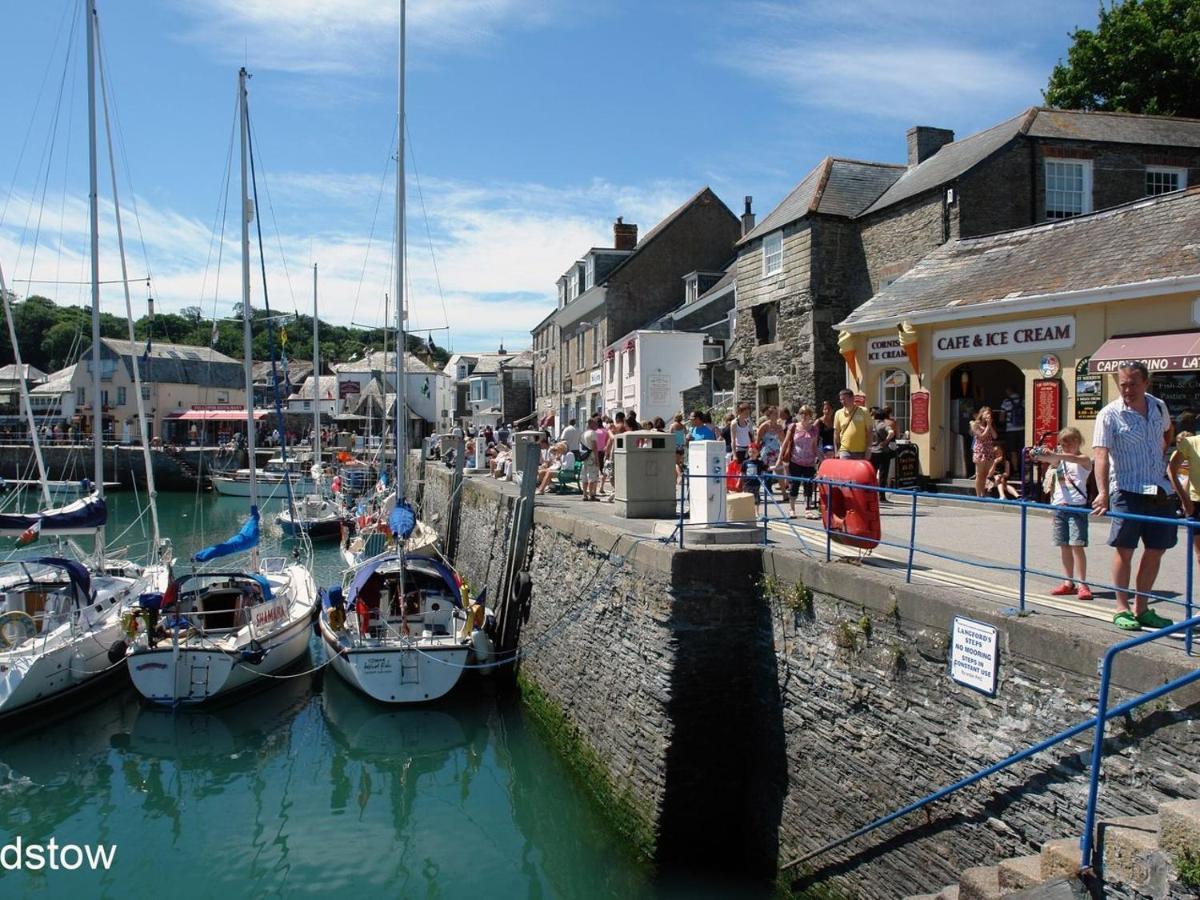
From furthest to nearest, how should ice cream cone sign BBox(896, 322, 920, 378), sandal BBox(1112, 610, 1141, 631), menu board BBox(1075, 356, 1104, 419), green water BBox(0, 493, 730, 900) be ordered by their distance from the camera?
ice cream cone sign BBox(896, 322, 920, 378)
menu board BBox(1075, 356, 1104, 419)
green water BBox(0, 493, 730, 900)
sandal BBox(1112, 610, 1141, 631)

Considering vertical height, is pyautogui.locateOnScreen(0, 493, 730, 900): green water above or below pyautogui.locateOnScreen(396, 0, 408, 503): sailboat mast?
below

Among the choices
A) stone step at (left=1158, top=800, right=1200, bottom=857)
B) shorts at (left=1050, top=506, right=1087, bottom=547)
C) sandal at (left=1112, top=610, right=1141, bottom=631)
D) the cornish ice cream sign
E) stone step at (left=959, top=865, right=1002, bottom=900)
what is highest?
the cornish ice cream sign

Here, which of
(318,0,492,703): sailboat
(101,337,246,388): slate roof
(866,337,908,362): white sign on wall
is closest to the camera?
(318,0,492,703): sailboat

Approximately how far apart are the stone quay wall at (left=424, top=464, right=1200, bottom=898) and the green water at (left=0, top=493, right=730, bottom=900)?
0.86m

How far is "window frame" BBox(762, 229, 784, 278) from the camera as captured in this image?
22922 millimetres

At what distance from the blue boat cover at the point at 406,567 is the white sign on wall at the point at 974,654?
978 cm

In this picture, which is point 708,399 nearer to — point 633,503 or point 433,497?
point 433,497

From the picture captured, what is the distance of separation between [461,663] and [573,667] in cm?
253

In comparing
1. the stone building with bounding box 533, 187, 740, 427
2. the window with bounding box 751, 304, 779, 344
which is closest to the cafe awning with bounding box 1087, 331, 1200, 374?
the window with bounding box 751, 304, 779, 344

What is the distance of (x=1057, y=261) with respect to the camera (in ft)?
48.6

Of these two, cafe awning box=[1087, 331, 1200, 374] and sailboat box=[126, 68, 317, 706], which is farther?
sailboat box=[126, 68, 317, 706]

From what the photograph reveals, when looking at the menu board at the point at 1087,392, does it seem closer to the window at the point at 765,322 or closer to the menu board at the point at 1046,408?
the menu board at the point at 1046,408

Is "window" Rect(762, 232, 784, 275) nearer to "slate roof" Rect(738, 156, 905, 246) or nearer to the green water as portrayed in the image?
"slate roof" Rect(738, 156, 905, 246)

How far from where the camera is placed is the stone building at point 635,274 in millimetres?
38344
